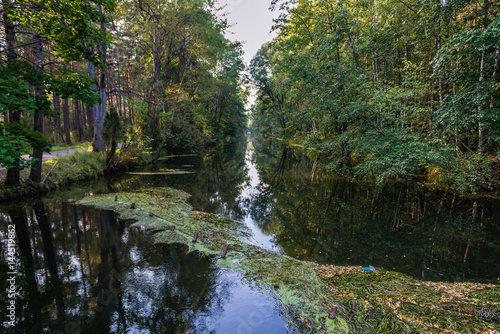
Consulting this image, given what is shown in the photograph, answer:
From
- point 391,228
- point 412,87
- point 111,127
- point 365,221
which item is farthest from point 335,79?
point 111,127

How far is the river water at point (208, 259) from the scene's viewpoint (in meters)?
4.30

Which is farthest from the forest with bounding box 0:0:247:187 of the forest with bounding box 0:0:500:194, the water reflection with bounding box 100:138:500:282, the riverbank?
the water reflection with bounding box 100:138:500:282

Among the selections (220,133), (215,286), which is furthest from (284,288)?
(220,133)

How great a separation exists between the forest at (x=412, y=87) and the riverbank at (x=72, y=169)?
44.5 ft

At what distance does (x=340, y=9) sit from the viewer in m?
16.4

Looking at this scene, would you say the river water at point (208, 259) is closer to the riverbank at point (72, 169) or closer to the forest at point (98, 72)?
the riverbank at point (72, 169)

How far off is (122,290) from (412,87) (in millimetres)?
18264

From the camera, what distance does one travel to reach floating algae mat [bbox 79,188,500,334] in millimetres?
3822

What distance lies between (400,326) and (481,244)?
7.03 m

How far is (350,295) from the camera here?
468 centimetres

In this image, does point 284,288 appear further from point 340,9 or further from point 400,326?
point 340,9

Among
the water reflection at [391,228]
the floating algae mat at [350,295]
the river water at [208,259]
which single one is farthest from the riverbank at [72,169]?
the water reflection at [391,228]

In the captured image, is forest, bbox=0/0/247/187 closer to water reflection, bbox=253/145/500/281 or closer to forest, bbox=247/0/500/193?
water reflection, bbox=253/145/500/281

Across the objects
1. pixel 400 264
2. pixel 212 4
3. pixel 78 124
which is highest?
pixel 212 4
